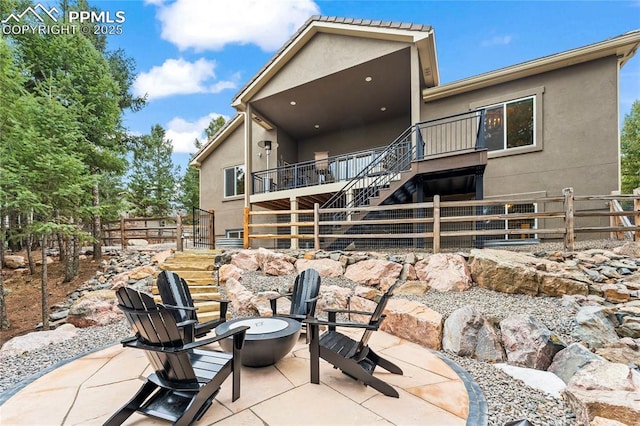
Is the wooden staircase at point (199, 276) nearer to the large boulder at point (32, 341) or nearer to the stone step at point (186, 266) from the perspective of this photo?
the stone step at point (186, 266)

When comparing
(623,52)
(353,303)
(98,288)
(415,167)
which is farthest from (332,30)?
(98,288)

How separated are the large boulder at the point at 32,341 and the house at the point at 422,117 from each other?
599 centimetres

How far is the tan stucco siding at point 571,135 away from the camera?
6738mm

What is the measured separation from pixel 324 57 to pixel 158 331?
28.0 feet

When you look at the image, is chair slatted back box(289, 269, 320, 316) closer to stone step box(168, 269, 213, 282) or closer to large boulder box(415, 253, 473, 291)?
large boulder box(415, 253, 473, 291)

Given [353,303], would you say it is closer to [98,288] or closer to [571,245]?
[571,245]

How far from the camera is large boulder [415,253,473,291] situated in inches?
197

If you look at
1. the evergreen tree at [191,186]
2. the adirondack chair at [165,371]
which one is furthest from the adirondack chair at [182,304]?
the evergreen tree at [191,186]

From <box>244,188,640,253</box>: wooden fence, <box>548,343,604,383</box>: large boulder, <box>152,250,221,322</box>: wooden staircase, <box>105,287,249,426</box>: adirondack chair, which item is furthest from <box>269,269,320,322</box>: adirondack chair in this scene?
<box>244,188,640,253</box>: wooden fence

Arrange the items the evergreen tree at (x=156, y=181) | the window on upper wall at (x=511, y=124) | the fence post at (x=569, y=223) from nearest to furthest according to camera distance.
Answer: the fence post at (x=569, y=223) → the window on upper wall at (x=511, y=124) → the evergreen tree at (x=156, y=181)

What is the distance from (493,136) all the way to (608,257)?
13.8ft

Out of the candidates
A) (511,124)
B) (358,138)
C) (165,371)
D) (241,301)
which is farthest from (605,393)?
(358,138)

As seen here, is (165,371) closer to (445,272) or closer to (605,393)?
(605,393)

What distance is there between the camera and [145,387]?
2.08 metres
